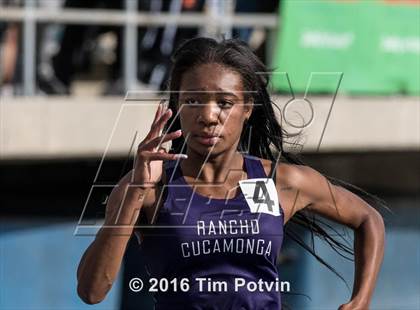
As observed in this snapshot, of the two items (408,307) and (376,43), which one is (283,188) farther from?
(376,43)

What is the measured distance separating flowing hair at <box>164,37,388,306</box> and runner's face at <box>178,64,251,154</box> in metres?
0.03

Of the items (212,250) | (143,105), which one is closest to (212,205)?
(212,250)

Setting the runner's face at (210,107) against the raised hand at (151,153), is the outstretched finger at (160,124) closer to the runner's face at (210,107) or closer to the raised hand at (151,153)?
the raised hand at (151,153)

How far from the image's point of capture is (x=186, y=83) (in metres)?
2.49

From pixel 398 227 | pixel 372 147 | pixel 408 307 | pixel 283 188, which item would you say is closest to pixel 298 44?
pixel 372 147

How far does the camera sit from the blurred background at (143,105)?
230 inches

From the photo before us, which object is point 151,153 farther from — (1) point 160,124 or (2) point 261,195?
(2) point 261,195

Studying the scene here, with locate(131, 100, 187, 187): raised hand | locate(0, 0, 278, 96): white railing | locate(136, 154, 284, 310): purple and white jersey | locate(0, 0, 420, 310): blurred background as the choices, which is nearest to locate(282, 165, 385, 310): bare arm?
locate(136, 154, 284, 310): purple and white jersey

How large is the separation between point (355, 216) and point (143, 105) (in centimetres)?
347

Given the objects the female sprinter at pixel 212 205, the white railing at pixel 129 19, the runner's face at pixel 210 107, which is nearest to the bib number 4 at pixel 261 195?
the female sprinter at pixel 212 205

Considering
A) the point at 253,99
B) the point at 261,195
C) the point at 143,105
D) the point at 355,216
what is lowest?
the point at 143,105

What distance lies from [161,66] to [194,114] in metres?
4.27

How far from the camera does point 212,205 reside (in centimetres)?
241

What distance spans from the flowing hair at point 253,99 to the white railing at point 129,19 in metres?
3.75
